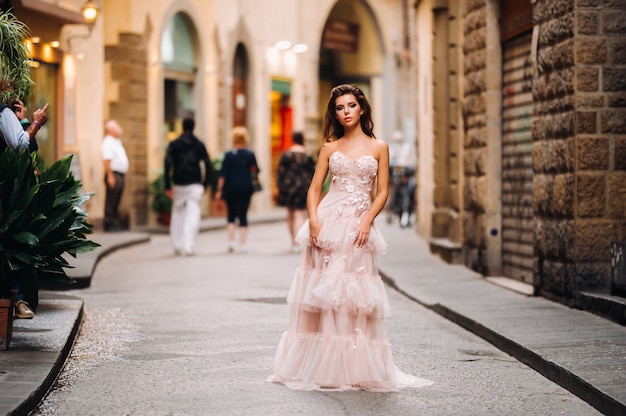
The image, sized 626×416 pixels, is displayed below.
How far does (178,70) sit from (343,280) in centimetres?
2139

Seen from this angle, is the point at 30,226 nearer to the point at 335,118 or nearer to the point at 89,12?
the point at 335,118

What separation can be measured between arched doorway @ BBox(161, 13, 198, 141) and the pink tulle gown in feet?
66.0

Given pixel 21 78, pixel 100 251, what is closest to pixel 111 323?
pixel 21 78

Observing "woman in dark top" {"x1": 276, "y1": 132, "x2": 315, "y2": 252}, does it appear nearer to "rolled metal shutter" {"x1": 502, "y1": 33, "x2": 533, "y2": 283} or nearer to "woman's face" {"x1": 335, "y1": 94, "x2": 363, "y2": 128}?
"rolled metal shutter" {"x1": 502, "y1": 33, "x2": 533, "y2": 283}

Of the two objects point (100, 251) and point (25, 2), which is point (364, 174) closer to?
point (100, 251)

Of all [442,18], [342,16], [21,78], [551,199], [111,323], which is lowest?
[111,323]

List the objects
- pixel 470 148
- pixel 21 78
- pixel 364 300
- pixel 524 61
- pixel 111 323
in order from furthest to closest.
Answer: pixel 470 148
pixel 524 61
pixel 111 323
pixel 21 78
pixel 364 300

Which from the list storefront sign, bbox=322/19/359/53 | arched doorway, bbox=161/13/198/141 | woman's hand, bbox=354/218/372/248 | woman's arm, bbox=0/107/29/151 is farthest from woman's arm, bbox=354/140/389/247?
storefront sign, bbox=322/19/359/53

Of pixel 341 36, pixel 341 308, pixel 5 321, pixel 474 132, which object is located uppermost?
pixel 341 36

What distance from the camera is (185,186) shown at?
63.3 feet

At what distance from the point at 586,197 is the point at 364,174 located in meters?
3.94

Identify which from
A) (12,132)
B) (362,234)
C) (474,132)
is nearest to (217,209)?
(474,132)

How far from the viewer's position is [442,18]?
65.7ft

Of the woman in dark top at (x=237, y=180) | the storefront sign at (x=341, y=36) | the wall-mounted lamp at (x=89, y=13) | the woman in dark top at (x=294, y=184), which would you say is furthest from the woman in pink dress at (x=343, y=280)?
the storefront sign at (x=341, y=36)
